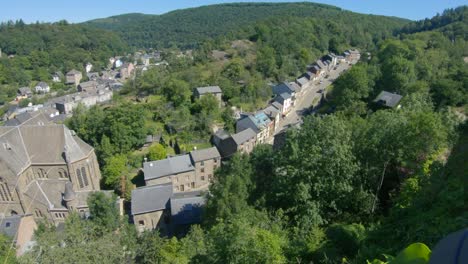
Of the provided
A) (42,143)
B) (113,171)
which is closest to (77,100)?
(113,171)

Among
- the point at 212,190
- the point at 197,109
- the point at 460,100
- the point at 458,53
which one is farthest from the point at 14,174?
the point at 458,53

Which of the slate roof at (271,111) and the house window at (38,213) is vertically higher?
the slate roof at (271,111)

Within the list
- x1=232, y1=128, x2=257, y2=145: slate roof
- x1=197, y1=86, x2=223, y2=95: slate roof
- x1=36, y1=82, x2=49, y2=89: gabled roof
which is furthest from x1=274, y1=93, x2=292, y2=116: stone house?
x1=36, y1=82, x2=49, y2=89: gabled roof

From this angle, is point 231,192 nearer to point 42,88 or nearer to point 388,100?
point 388,100

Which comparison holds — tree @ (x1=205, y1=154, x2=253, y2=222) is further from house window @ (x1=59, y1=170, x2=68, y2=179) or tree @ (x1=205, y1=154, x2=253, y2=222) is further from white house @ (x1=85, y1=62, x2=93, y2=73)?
white house @ (x1=85, y1=62, x2=93, y2=73)

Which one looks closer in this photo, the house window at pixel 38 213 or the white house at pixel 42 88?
the house window at pixel 38 213

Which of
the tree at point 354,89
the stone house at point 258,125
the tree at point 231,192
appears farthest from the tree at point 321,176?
the tree at point 354,89

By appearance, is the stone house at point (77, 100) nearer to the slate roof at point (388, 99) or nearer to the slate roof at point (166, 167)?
the slate roof at point (166, 167)
